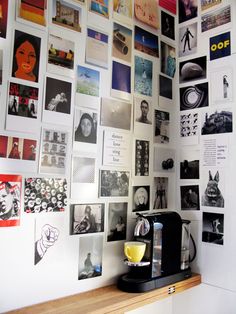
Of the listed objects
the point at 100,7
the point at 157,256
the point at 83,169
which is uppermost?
the point at 100,7

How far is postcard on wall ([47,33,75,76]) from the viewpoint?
3.94 feet

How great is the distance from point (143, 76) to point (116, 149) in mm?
418

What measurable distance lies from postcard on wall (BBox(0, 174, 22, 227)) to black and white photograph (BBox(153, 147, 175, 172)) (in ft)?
2.42

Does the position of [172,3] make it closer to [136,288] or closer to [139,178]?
[139,178]

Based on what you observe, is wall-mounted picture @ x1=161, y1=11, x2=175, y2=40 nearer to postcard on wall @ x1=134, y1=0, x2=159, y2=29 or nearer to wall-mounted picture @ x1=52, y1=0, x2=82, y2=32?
postcard on wall @ x1=134, y1=0, x2=159, y2=29

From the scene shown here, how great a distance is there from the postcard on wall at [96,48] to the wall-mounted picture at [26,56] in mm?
232

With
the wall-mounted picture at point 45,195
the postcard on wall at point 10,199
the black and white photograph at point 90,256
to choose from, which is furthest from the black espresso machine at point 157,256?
the postcard on wall at point 10,199

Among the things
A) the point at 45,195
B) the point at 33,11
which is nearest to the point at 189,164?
the point at 45,195

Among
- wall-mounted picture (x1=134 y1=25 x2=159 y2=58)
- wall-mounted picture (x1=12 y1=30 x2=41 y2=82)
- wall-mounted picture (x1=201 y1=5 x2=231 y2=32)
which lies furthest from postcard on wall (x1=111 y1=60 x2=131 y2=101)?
wall-mounted picture (x1=201 y1=5 x2=231 y2=32)

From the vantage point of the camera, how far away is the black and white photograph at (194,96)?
1.60 meters

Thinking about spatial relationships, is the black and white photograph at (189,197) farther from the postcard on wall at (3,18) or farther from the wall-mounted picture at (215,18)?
the postcard on wall at (3,18)

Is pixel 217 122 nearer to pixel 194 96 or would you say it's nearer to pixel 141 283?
pixel 194 96

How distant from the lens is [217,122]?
1.53 meters

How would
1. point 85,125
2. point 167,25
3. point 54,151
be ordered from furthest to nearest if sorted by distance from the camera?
point 167,25 < point 85,125 < point 54,151
